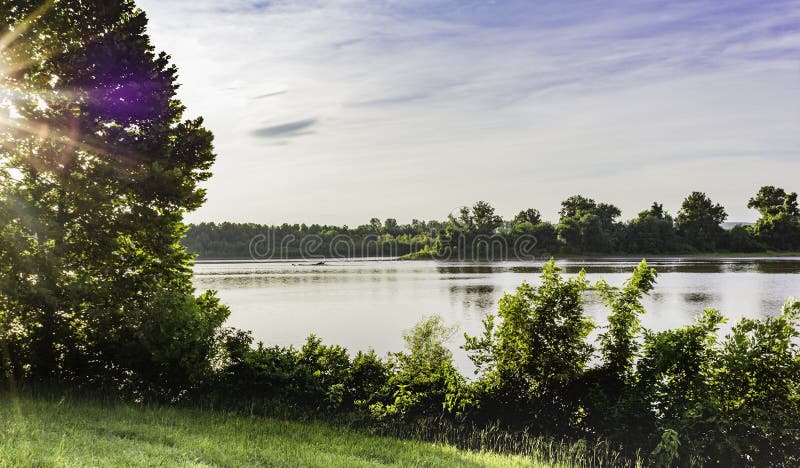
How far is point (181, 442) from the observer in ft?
30.1

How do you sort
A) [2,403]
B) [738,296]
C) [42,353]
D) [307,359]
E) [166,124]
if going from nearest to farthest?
[2,403]
[42,353]
[307,359]
[166,124]
[738,296]

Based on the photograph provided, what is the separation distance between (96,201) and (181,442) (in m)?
8.11

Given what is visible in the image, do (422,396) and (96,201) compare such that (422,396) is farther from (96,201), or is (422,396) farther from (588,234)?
(588,234)

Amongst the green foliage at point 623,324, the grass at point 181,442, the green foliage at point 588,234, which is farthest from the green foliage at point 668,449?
the green foliage at point 588,234

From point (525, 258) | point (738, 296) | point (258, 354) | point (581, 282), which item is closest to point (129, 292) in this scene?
point (258, 354)

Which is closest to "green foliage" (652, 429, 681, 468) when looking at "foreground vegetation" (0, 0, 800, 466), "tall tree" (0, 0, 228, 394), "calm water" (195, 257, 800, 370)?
"foreground vegetation" (0, 0, 800, 466)

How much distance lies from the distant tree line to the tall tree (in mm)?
139873

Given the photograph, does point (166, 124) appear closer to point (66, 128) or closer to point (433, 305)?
point (66, 128)

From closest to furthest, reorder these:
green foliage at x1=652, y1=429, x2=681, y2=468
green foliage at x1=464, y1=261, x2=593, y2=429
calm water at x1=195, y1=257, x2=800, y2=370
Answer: green foliage at x1=652, y1=429, x2=681, y2=468
green foliage at x1=464, y1=261, x2=593, y2=429
calm water at x1=195, y1=257, x2=800, y2=370

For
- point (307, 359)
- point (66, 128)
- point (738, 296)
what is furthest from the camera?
point (738, 296)

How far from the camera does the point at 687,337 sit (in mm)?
11586

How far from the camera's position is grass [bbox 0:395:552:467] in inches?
307

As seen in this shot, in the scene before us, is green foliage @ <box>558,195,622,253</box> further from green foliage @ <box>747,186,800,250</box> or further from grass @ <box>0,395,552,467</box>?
grass @ <box>0,395,552,467</box>

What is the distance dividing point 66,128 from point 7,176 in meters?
2.28
